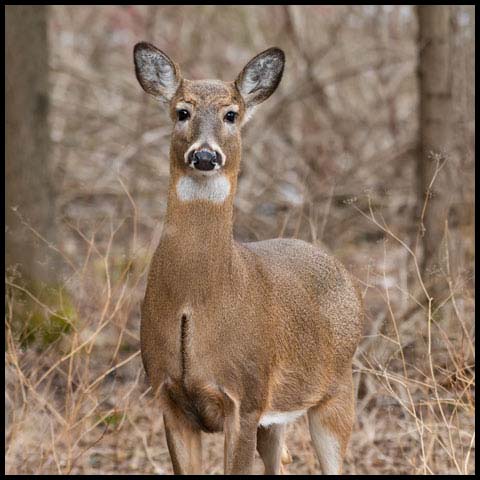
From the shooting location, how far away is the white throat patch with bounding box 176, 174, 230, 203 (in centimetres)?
429

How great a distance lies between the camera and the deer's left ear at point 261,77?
4.56m

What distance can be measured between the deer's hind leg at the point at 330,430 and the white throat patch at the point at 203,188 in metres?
1.21

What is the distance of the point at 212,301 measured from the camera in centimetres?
432

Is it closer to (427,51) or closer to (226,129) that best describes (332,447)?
(226,129)

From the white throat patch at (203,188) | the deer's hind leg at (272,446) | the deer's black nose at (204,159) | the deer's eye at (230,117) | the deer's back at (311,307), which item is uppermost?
the deer's eye at (230,117)

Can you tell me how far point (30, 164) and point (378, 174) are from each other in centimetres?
353

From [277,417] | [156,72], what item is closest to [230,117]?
[156,72]

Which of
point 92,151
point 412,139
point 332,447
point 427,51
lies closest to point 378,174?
point 412,139

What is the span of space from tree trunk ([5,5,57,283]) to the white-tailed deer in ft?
11.8

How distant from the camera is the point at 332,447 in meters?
5.02

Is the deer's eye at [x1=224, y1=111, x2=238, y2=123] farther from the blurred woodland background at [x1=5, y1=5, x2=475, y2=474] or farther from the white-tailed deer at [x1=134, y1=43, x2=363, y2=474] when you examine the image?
the blurred woodland background at [x1=5, y1=5, x2=475, y2=474]

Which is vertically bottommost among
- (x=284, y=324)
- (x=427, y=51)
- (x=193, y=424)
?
(x=193, y=424)

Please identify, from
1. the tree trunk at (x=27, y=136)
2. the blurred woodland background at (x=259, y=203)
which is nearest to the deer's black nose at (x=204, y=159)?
the blurred woodland background at (x=259, y=203)

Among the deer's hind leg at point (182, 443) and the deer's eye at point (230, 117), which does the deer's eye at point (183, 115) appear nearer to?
the deer's eye at point (230, 117)
